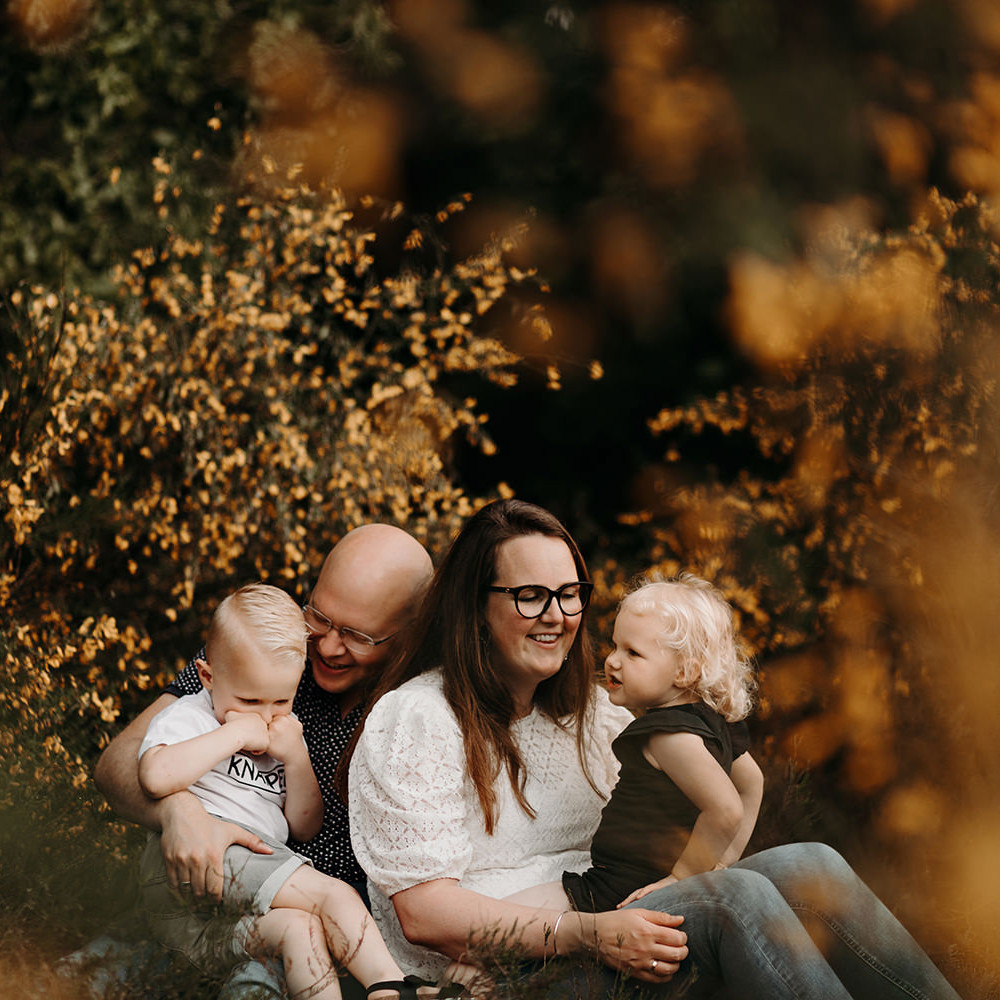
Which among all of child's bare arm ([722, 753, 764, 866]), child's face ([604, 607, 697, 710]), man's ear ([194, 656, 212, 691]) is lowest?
child's bare arm ([722, 753, 764, 866])

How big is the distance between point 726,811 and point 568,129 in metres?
1.77

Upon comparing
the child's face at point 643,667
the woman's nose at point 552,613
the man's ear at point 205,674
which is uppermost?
the woman's nose at point 552,613

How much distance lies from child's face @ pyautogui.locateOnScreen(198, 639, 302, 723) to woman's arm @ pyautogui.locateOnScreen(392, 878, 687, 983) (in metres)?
0.40

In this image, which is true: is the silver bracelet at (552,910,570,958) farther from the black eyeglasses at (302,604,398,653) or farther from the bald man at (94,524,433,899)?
the black eyeglasses at (302,604,398,653)

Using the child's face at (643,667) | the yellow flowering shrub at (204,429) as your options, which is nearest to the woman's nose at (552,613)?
the child's face at (643,667)

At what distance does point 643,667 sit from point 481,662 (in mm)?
275

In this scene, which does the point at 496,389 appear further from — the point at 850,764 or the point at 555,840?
the point at 555,840

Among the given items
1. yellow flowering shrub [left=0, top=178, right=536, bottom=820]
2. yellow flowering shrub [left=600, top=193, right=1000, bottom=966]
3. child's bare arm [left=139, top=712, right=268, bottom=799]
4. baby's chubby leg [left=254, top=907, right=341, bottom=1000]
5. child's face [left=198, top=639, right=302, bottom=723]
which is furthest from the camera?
yellow flowering shrub [left=0, top=178, right=536, bottom=820]

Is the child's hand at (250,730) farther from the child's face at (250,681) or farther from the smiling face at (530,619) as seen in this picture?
the smiling face at (530,619)

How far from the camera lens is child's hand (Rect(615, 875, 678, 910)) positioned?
1976 millimetres

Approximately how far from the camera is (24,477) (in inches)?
117

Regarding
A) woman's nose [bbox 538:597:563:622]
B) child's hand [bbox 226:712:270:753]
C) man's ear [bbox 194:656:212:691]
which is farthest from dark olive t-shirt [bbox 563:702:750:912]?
man's ear [bbox 194:656:212:691]

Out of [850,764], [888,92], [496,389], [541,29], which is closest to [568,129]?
[541,29]

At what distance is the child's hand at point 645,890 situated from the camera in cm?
198
